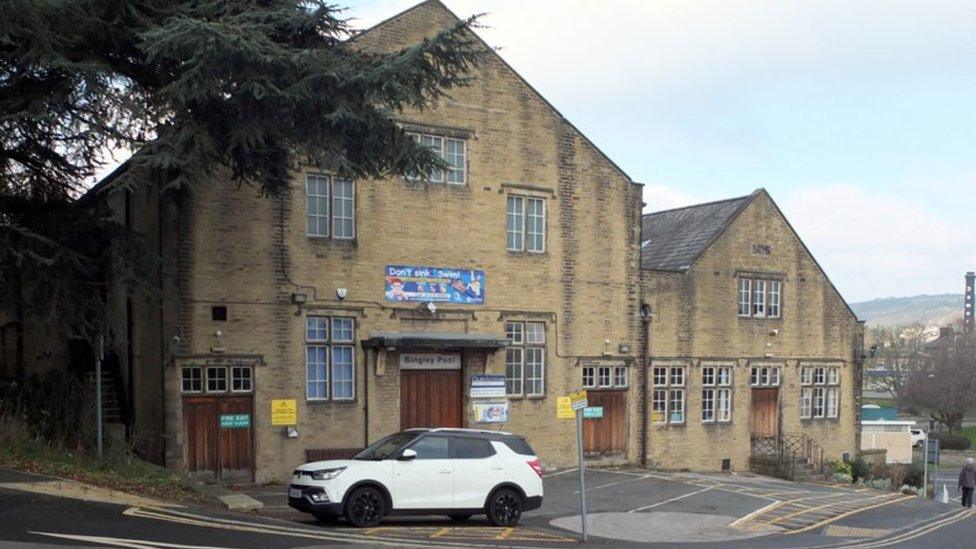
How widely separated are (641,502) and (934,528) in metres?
6.12

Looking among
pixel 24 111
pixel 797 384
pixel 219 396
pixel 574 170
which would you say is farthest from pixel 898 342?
pixel 24 111

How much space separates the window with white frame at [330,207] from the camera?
864 inches

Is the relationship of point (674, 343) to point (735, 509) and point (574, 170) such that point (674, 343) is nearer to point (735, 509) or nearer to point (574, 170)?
point (574, 170)

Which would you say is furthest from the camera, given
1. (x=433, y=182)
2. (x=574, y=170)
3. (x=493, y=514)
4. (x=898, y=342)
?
(x=898, y=342)

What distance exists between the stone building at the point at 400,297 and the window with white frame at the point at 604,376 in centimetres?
10

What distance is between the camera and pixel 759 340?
99.0ft

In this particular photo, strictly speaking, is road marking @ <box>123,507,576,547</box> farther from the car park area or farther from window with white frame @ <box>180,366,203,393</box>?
window with white frame @ <box>180,366,203,393</box>

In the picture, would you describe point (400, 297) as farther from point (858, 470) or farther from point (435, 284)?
point (858, 470)

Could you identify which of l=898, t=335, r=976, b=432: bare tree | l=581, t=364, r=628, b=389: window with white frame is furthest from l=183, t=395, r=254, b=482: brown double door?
l=898, t=335, r=976, b=432: bare tree

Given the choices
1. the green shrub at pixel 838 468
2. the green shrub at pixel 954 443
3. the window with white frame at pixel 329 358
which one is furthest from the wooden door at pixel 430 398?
the green shrub at pixel 954 443

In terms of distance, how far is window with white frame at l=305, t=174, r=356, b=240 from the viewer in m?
22.0

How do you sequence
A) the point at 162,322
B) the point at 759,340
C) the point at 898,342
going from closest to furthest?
the point at 162,322 → the point at 759,340 → the point at 898,342

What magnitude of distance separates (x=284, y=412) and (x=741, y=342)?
14.6m

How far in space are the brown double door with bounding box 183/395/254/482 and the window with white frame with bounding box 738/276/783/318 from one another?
1552 cm
